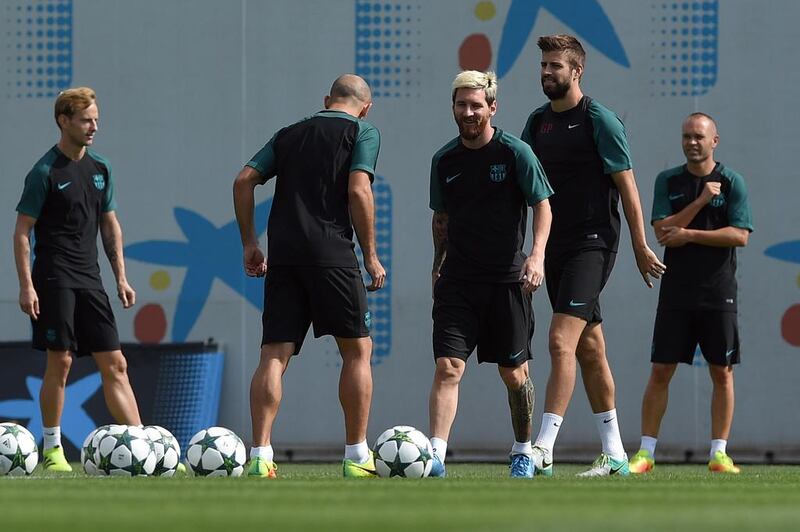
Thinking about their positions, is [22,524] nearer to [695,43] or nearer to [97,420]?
[97,420]

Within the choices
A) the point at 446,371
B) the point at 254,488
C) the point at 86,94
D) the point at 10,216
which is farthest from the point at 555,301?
the point at 10,216

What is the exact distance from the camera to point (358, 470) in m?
7.65

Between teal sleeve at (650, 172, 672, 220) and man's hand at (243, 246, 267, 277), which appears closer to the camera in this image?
man's hand at (243, 246, 267, 277)

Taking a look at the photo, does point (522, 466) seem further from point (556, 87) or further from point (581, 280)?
point (556, 87)

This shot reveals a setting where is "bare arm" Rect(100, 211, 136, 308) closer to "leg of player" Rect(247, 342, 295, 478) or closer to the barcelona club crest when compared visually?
"leg of player" Rect(247, 342, 295, 478)

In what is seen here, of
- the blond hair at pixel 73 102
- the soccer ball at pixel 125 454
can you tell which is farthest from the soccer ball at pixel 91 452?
the blond hair at pixel 73 102

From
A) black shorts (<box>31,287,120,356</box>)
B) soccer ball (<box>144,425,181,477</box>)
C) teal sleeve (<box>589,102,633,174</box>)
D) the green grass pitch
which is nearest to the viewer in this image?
the green grass pitch

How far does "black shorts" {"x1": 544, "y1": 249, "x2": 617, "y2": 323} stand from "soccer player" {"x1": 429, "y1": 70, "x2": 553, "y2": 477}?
219mm

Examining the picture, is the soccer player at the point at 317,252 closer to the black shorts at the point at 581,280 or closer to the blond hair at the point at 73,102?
the black shorts at the point at 581,280

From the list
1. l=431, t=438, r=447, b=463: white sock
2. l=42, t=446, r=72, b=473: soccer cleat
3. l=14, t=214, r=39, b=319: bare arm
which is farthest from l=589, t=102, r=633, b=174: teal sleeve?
l=42, t=446, r=72, b=473: soccer cleat

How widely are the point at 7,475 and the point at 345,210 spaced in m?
2.09

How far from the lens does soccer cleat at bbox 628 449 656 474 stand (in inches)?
356

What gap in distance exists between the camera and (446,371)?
7.61 m

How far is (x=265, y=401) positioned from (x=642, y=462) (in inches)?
103
